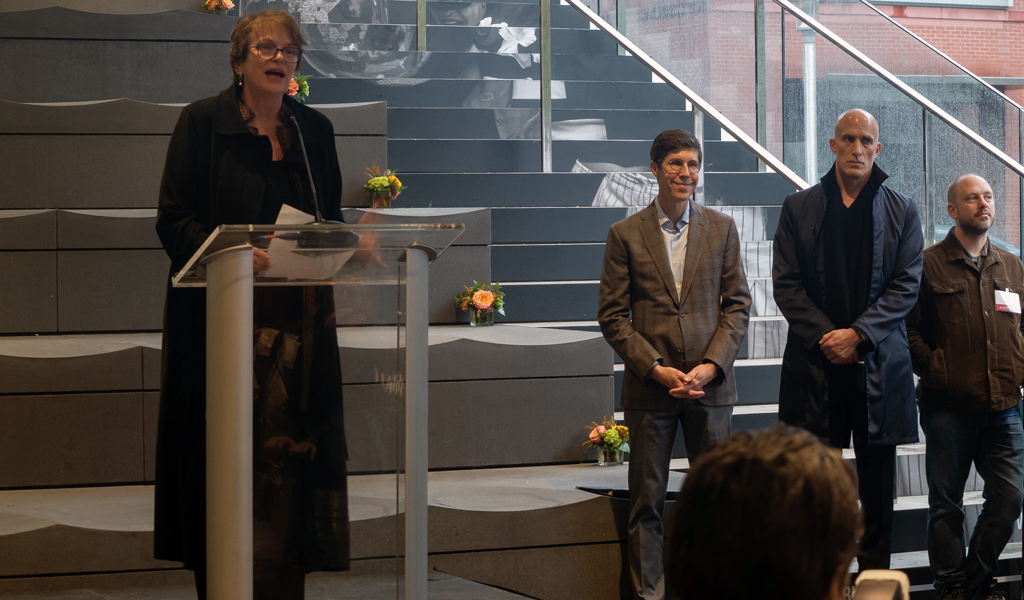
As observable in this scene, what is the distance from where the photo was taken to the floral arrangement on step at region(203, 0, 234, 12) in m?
5.62

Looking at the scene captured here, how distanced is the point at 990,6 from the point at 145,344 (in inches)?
552

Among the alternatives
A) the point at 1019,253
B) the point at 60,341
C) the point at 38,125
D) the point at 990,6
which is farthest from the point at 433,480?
the point at 990,6

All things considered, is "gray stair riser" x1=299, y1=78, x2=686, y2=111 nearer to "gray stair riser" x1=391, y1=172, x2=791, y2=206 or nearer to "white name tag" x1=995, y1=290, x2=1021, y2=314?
"gray stair riser" x1=391, y1=172, x2=791, y2=206

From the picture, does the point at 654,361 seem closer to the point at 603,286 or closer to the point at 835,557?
the point at 603,286

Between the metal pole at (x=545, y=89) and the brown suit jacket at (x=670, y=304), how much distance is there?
2.12 metres

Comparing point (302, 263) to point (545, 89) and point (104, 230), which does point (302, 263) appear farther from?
point (545, 89)

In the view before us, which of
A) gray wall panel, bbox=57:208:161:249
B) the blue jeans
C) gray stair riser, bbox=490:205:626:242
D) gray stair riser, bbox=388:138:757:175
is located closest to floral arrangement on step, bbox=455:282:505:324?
gray stair riser, bbox=490:205:626:242

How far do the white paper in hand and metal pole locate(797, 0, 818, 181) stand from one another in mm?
3983

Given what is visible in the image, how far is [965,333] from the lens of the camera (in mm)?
3592

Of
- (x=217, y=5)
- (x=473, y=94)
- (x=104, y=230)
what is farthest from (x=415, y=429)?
(x=217, y=5)

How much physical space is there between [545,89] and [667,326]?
2461 millimetres

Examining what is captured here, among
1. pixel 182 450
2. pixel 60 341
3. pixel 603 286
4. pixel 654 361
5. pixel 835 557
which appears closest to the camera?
pixel 835 557

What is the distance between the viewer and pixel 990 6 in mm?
14266

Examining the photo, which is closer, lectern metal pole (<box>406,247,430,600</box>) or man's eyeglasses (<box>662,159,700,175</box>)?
lectern metal pole (<box>406,247,430,600</box>)
